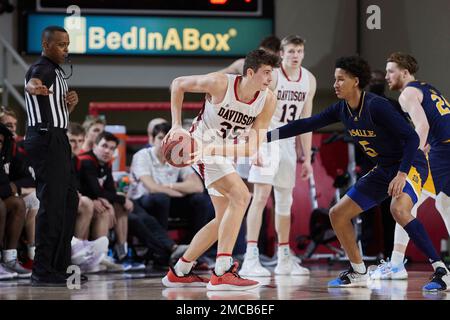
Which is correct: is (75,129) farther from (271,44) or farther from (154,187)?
(271,44)

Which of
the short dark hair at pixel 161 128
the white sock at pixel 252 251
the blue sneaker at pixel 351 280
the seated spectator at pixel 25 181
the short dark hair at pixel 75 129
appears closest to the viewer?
the blue sneaker at pixel 351 280

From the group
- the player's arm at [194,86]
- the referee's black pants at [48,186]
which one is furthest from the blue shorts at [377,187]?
the referee's black pants at [48,186]

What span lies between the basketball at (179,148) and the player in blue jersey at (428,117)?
169 centimetres

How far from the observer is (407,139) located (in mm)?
4727

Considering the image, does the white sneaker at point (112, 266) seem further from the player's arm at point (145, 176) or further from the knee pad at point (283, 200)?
the knee pad at point (283, 200)

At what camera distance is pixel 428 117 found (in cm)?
567

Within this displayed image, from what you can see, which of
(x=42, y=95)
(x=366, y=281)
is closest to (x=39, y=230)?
(x=42, y=95)

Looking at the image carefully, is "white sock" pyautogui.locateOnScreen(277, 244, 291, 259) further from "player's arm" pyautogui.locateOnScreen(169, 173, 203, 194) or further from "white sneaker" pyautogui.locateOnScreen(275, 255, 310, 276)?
"player's arm" pyautogui.locateOnScreen(169, 173, 203, 194)

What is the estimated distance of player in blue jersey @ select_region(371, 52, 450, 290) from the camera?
5.55 metres

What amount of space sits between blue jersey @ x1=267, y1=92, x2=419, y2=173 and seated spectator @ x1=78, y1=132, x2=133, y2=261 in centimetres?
250

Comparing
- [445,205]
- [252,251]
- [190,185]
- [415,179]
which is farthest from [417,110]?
[190,185]

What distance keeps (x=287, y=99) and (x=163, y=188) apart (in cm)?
165

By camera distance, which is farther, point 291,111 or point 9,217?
point 291,111

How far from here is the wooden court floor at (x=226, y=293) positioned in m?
4.30
